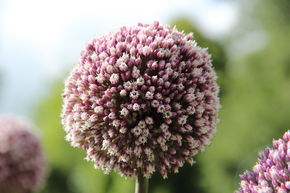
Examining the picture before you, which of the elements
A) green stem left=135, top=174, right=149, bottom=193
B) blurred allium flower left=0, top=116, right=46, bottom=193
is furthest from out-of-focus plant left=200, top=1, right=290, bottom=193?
green stem left=135, top=174, right=149, bottom=193

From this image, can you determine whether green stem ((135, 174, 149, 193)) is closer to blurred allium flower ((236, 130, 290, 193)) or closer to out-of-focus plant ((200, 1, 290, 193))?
blurred allium flower ((236, 130, 290, 193))

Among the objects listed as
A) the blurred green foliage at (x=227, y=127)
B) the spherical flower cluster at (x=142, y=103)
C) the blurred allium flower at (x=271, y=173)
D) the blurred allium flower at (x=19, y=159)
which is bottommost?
the blurred allium flower at (x=271, y=173)

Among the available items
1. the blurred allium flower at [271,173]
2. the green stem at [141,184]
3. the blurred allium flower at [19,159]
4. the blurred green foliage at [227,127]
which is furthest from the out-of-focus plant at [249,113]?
the blurred allium flower at [271,173]

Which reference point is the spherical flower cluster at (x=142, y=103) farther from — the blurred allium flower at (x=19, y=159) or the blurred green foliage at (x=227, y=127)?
the blurred green foliage at (x=227, y=127)

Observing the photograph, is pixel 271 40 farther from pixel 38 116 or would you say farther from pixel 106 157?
pixel 106 157

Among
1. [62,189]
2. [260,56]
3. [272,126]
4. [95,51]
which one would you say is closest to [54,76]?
[62,189]
